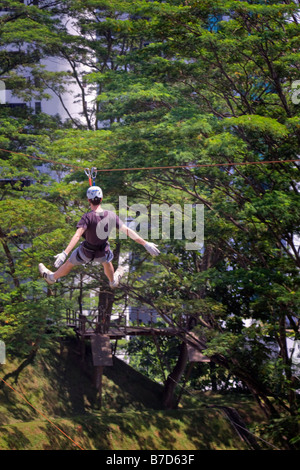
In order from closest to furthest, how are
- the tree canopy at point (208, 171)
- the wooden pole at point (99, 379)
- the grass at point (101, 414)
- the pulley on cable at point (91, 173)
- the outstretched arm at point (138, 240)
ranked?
1. the outstretched arm at point (138, 240)
2. the pulley on cable at point (91, 173)
3. the tree canopy at point (208, 171)
4. the grass at point (101, 414)
5. the wooden pole at point (99, 379)

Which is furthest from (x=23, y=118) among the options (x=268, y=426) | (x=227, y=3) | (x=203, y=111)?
(x=268, y=426)

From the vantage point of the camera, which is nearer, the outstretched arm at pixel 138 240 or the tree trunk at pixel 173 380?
the outstretched arm at pixel 138 240

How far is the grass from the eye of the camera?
19.4 m

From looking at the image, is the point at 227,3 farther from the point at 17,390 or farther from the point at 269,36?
the point at 17,390

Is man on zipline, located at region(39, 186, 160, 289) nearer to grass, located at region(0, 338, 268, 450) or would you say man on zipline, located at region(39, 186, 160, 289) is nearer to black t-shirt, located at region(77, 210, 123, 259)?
black t-shirt, located at region(77, 210, 123, 259)

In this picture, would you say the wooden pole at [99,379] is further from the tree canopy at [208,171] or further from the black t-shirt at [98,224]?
the black t-shirt at [98,224]

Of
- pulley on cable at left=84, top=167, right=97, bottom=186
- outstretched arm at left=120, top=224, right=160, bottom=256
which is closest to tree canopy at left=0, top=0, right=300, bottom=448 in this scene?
pulley on cable at left=84, top=167, right=97, bottom=186

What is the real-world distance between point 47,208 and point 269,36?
828 centimetres

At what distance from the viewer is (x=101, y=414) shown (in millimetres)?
23172

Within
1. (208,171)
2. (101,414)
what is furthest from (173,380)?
(208,171)

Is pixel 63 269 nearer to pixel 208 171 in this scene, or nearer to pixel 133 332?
pixel 208 171

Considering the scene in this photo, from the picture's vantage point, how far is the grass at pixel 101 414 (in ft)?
63.5

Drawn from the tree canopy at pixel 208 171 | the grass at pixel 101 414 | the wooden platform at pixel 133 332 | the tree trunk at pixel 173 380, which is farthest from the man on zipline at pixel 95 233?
the tree trunk at pixel 173 380

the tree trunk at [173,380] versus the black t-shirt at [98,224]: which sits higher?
the black t-shirt at [98,224]
